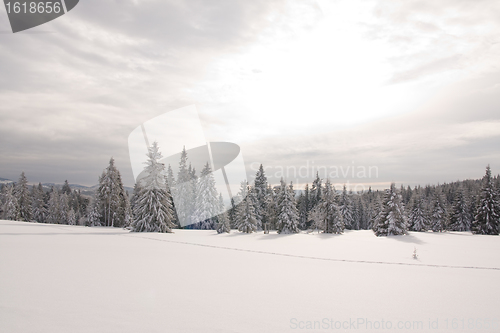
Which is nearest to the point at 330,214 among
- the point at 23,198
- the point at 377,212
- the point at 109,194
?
the point at 377,212

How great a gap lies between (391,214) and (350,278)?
83.7 feet

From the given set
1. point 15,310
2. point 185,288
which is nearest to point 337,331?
point 185,288

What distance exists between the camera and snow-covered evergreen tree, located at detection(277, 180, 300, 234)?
Answer: 95.0ft

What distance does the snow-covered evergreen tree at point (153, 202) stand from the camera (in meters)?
23.6

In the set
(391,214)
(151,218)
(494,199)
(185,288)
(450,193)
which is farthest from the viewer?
(450,193)

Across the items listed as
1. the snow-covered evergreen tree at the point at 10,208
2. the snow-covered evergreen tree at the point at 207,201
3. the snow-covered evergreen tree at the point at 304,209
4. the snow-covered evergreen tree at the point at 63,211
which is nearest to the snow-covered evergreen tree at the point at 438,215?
the snow-covered evergreen tree at the point at 304,209

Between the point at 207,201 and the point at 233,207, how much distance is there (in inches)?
385

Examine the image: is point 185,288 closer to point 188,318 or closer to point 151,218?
point 188,318

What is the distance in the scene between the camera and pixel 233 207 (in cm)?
5059

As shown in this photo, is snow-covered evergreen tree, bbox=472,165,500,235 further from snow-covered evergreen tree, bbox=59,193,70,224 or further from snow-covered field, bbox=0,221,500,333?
snow-covered evergreen tree, bbox=59,193,70,224

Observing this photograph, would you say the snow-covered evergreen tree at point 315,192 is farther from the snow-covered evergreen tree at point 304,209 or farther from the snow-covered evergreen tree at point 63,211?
the snow-covered evergreen tree at point 63,211

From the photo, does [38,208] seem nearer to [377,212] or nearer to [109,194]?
[109,194]

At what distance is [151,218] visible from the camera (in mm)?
23656

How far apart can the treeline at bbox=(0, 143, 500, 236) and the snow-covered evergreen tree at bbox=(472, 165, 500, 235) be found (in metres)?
0.11
